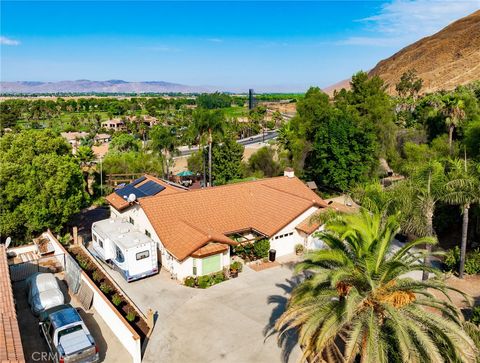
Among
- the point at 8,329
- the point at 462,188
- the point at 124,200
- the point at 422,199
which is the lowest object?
the point at 124,200

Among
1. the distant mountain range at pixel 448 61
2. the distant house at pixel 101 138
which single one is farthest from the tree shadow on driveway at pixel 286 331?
the distant mountain range at pixel 448 61

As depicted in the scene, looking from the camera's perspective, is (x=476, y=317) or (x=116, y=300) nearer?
(x=476, y=317)

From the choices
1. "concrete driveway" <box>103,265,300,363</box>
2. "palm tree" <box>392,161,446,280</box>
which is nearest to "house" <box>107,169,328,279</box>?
"concrete driveway" <box>103,265,300,363</box>

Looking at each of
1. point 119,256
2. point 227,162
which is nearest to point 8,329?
point 119,256

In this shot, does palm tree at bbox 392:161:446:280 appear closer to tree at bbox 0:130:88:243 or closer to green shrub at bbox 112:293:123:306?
green shrub at bbox 112:293:123:306

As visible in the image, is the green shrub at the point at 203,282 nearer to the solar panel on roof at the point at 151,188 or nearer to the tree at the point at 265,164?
the solar panel on roof at the point at 151,188

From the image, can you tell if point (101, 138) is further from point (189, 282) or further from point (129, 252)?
point (189, 282)

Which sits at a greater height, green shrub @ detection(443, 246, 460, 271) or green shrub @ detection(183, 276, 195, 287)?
green shrub @ detection(443, 246, 460, 271)
